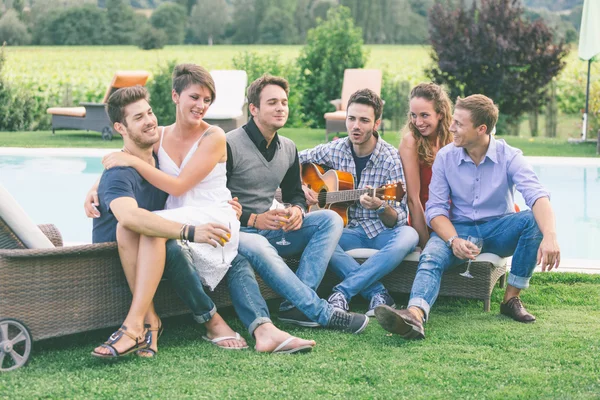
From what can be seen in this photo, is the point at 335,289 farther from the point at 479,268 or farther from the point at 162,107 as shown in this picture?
the point at 162,107

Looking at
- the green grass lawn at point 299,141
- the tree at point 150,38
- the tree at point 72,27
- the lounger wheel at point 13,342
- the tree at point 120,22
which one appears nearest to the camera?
the lounger wheel at point 13,342

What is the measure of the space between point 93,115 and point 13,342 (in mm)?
9234

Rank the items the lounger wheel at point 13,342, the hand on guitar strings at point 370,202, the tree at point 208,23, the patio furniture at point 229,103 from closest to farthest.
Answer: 1. the lounger wheel at point 13,342
2. the hand on guitar strings at point 370,202
3. the patio furniture at point 229,103
4. the tree at point 208,23

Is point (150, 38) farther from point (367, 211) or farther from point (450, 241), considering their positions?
point (450, 241)

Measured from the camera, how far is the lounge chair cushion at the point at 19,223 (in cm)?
305

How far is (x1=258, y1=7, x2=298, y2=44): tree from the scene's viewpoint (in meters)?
33.8

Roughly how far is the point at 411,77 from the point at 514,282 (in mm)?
14405

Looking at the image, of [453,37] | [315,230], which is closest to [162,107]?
[453,37]

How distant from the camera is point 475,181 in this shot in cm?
388

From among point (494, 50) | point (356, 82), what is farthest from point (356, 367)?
point (494, 50)

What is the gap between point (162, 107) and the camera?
12.6 metres

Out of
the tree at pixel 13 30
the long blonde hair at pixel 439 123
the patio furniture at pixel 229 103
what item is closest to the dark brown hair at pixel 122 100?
the long blonde hair at pixel 439 123

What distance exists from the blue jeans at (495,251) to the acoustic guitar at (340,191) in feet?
0.96

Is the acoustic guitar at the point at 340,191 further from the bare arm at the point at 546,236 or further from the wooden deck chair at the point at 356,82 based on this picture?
the wooden deck chair at the point at 356,82
